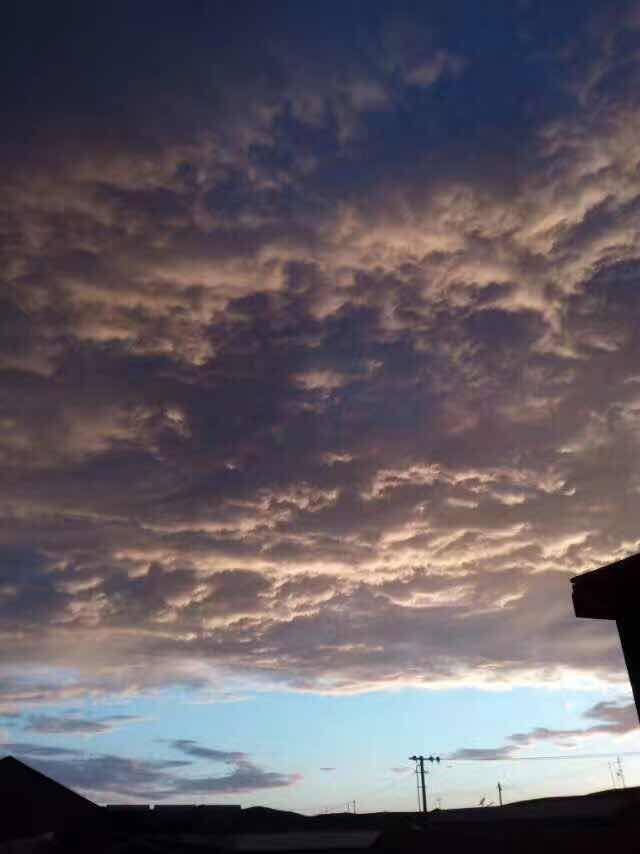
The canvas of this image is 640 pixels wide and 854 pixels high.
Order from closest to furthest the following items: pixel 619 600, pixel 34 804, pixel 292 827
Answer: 1. pixel 619 600
2. pixel 292 827
3. pixel 34 804

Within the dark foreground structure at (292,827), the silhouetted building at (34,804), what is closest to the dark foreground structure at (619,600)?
the dark foreground structure at (292,827)

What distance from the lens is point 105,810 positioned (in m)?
47.3

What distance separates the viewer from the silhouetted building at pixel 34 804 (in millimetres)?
48250

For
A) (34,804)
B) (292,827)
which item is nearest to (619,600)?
(292,827)

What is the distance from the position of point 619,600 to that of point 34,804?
178 feet

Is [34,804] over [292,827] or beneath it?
over

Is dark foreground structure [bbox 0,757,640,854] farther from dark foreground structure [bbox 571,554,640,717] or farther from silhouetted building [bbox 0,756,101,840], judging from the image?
dark foreground structure [bbox 571,554,640,717]

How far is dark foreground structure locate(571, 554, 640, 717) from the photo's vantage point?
586 centimetres

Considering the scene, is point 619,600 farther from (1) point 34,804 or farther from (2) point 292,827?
(1) point 34,804

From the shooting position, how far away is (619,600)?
5.98m

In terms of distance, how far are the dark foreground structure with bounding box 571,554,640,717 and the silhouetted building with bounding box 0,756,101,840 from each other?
50166 mm

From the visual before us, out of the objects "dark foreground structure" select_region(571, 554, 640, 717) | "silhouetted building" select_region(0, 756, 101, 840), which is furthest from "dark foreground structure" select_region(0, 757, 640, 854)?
"dark foreground structure" select_region(571, 554, 640, 717)

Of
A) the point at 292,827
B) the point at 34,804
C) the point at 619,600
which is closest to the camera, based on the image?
the point at 619,600

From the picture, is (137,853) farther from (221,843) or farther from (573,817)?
(573,817)
